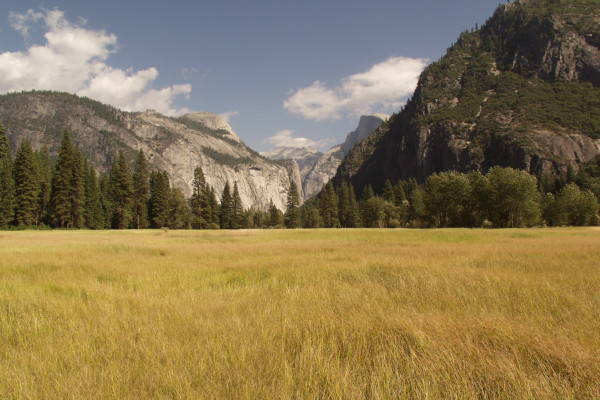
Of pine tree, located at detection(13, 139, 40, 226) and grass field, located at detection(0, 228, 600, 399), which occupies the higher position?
pine tree, located at detection(13, 139, 40, 226)

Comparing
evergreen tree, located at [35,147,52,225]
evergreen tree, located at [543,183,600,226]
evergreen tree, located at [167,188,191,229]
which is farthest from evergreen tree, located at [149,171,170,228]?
evergreen tree, located at [543,183,600,226]

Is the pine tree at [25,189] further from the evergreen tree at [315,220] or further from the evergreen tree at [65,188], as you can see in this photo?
the evergreen tree at [315,220]

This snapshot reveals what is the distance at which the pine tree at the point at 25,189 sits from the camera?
171 ft

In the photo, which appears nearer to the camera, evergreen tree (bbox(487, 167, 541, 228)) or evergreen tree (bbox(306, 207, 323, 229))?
evergreen tree (bbox(487, 167, 541, 228))

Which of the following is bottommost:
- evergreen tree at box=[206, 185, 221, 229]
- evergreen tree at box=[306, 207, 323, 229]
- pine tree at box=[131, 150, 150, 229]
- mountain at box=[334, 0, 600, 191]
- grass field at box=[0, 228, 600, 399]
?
evergreen tree at box=[306, 207, 323, 229]

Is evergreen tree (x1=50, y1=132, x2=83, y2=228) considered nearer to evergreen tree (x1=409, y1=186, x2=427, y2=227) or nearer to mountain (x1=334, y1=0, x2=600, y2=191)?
evergreen tree (x1=409, y1=186, x2=427, y2=227)

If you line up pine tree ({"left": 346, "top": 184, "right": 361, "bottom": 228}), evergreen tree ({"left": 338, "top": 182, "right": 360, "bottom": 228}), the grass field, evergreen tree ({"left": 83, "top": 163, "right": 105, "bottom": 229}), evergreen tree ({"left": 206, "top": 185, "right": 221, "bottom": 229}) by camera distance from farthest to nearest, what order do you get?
evergreen tree ({"left": 338, "top": 182, "right": 360, "bottom": 228})
pine tree ({"left": 346, "top": 184, "right": 361, "bottom": 228})
evergreen tree ({"left": 206, "top": 185, "right": 221, "bottom": 229})
evergreen tree ({"left": 83, "top": 163, "right": 105, "bottom": 229})
the grass field

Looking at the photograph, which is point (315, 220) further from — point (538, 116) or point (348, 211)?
point (538, 116)

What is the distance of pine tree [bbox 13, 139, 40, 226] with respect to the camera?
52219mm

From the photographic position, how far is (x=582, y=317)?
459 centimetres

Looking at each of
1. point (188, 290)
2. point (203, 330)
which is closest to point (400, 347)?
point (203, 330)

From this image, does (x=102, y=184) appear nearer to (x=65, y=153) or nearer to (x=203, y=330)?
(x=65, y=153)

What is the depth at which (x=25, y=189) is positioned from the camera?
5200 centimetres

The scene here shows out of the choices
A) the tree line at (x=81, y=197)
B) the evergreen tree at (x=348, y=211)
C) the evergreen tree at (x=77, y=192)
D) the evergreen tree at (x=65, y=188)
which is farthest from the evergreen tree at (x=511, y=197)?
the evergreen tree at (x=65, y=188)
